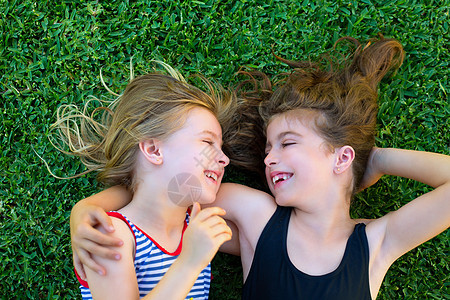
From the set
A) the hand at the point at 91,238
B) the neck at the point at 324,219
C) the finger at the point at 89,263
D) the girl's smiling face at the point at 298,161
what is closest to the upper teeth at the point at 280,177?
the girl's smiling face at the point at 298,161

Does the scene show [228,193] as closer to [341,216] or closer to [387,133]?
[341,216]

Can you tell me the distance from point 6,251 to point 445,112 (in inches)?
115

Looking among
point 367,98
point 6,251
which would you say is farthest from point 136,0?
point 6,251

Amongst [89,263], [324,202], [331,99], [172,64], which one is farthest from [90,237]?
[331,99]

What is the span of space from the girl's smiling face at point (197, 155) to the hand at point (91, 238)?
1.33ft

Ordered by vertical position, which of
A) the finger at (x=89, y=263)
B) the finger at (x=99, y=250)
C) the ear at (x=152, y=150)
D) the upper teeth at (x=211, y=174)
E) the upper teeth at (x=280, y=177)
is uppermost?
the ear at (x=152, y=150)

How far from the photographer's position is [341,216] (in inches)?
95.2

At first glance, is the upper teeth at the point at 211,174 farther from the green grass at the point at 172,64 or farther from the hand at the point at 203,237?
the green grass at the point at 172,64

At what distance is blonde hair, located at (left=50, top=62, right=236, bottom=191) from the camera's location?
2346 mm

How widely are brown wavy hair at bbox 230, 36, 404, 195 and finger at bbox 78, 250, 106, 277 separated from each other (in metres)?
1.08

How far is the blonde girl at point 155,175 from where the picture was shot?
2072 mm

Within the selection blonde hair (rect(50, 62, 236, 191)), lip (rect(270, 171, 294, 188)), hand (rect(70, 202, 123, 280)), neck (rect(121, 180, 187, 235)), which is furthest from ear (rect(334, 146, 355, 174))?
hand (rect(70, 202, 123, 280))

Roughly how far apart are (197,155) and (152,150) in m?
0.25

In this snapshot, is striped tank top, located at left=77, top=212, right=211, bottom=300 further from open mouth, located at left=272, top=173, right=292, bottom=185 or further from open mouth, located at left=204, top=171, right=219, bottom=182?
open mouth, located at left=272, top=173, right=292, bottom=185
